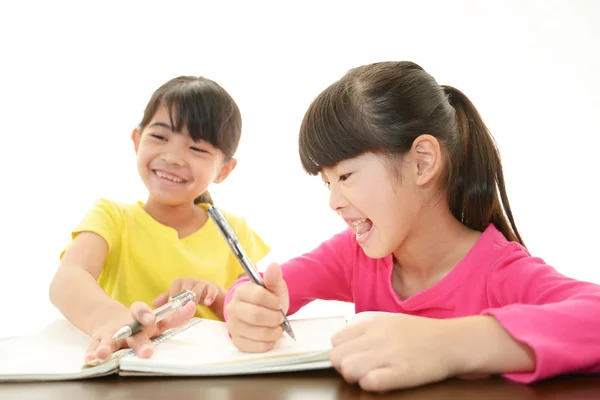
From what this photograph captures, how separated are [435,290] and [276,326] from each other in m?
0.32

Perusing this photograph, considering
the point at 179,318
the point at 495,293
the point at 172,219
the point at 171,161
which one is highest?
the point at 171,161

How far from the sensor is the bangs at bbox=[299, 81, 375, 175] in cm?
95

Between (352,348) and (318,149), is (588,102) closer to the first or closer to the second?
(318,149)

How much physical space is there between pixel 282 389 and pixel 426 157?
49 cm

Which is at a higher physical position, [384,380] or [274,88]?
[274,88]

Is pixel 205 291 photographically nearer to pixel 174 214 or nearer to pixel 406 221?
pixel 174 214

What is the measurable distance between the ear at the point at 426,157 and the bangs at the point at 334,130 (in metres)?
0.08

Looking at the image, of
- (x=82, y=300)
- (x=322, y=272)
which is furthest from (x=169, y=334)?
(x=322, y=272)

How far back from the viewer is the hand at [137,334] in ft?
2.48

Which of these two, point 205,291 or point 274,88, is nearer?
point 205,291

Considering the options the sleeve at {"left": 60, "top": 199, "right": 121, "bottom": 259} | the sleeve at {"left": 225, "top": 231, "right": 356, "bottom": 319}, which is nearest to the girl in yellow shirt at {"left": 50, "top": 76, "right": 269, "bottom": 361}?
the sleeve at {"left": 60, "top": 199, "right": 121, "bottom": 259}

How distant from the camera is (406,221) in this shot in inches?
39.5

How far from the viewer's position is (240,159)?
198 centimetres

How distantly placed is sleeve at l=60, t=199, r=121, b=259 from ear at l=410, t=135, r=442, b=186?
65 centimetres
